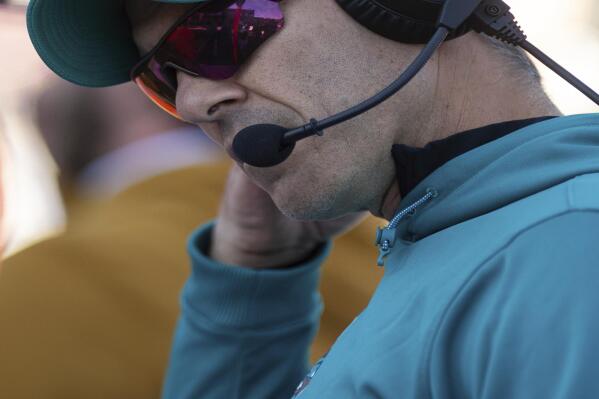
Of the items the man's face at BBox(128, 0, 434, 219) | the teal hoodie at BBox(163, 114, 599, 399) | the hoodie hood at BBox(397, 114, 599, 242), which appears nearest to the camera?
the teal hoodie at BBox(163, 114, 599, 399)

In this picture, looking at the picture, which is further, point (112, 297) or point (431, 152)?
point (112, 297)

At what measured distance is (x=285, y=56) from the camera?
1.14 meters

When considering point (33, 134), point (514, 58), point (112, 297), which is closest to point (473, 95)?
point (514, 58)

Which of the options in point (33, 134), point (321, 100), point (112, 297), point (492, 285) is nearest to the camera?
point (492, 285)

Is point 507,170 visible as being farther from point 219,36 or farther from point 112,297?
point 112,297

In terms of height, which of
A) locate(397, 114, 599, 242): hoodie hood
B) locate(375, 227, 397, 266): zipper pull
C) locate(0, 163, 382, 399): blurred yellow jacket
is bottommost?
locate(0, 163, 382, 399): blurred yellow jacket

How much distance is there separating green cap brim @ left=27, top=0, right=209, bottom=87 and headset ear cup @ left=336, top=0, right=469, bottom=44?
45 centimetres

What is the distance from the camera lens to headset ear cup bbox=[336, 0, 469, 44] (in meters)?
1.10

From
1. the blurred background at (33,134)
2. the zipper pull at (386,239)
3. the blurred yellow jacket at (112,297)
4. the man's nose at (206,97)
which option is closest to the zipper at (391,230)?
the zipper pull at (386,239)

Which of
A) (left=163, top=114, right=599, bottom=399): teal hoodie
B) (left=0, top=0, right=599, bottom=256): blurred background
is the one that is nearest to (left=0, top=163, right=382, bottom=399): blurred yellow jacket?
(left=0, top=0, right=599, bottom=256): blurred background

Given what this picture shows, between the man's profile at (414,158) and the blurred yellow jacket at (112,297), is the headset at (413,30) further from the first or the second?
the blurred yellow jacket at (112,297)

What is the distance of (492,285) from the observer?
906mm

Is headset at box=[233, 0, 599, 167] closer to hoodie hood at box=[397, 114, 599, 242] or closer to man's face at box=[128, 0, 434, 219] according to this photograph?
man's face at box=[128, 0, 434, 219]

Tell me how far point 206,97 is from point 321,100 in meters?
0.18
